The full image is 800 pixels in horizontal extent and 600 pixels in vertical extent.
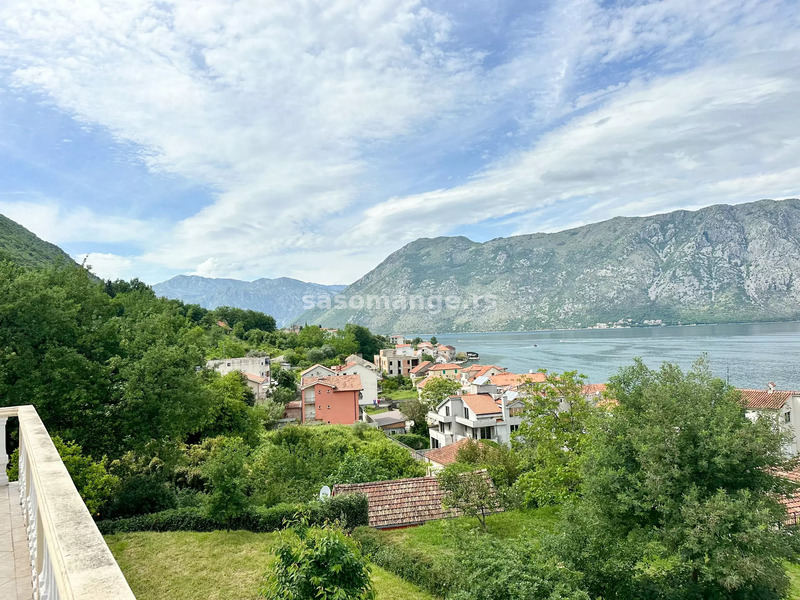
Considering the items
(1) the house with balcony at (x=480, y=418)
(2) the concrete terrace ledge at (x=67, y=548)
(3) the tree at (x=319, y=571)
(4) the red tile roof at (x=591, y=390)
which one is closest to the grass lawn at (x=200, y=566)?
(3) the tree at (x=319, y=571)

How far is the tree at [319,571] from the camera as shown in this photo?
17.7 ft

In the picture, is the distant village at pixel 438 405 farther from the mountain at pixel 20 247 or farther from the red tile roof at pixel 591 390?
the mountain at pixel 20 247

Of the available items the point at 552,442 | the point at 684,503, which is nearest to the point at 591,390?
the point at 552,442

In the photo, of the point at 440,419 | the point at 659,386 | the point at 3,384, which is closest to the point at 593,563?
the point at 659,386

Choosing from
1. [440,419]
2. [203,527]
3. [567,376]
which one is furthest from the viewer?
[440,419]

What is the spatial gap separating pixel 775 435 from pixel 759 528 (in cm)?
226

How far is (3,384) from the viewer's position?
12844 millimetres

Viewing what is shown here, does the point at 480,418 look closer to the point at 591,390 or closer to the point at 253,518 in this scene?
the point at 591,390

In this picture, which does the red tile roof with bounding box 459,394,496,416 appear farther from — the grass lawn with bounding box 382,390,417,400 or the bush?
the grass lawn with bounding box 382,390,417,400

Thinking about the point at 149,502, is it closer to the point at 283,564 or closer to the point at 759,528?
the point at 283,564

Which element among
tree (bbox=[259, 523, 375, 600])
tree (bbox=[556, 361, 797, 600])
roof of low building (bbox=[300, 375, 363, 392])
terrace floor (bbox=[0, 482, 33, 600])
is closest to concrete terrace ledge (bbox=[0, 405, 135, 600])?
terrace floor (bbox=[0, 482, 33, 600])

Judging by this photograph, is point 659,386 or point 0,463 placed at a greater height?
point 0,463

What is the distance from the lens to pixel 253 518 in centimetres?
1327

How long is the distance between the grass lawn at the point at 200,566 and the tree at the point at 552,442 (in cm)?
711
